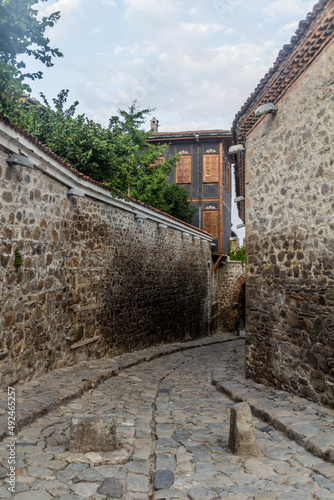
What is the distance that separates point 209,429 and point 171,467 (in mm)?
1139

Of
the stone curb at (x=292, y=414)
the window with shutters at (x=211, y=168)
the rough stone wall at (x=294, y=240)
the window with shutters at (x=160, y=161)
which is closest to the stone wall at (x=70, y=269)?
the stone curb at (x=292, y=414)

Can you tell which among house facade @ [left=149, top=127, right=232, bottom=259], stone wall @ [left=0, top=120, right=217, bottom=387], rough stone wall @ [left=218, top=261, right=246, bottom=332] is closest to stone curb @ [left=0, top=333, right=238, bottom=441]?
stone wall @ [left=0, top=120, right=217, bottom=387]

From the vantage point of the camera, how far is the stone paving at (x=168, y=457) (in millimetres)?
2955

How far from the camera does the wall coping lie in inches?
184

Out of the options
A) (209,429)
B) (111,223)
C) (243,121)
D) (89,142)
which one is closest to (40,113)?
(89,142)

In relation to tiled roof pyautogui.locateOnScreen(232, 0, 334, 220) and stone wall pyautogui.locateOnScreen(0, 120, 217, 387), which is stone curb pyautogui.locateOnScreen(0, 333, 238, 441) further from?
tiled roof pyautogui.locateOnScreen(232, 0, 334, 220)

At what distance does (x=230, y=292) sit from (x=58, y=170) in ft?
53.6

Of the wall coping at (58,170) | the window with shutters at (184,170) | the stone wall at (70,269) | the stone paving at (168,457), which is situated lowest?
the stone paving at (168,457)

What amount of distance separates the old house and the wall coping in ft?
9.42

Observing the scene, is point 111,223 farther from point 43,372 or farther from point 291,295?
point 291,295

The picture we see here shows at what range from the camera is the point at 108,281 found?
8461 mm

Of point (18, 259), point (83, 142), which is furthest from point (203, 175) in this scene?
point (18, 259)

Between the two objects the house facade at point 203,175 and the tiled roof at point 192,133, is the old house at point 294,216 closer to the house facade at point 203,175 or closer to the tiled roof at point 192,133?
the tiled roof at point 192,133

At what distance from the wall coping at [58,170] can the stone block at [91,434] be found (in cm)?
308
